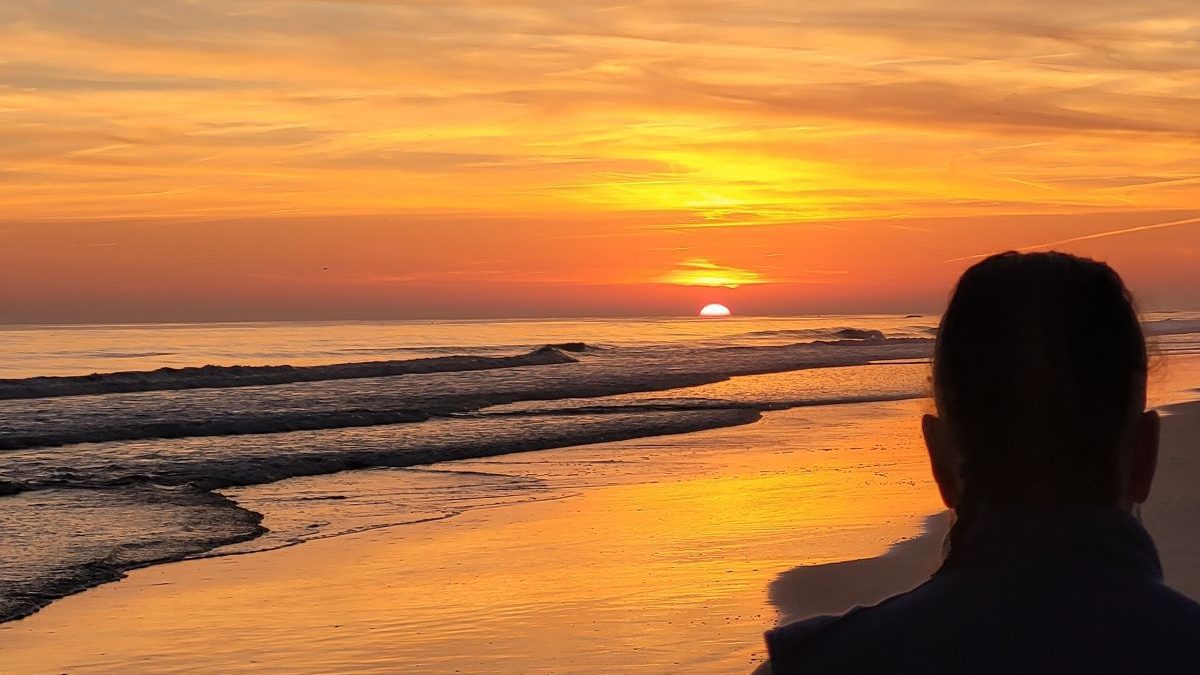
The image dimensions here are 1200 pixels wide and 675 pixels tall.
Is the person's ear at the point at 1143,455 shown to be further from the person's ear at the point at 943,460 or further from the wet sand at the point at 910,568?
the wet sand at the point at 910,568

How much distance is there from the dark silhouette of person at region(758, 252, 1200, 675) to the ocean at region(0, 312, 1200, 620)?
0.14 meters

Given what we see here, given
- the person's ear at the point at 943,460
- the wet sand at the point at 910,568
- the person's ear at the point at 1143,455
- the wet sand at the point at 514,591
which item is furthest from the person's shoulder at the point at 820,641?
the wet sand at the point at 910,568

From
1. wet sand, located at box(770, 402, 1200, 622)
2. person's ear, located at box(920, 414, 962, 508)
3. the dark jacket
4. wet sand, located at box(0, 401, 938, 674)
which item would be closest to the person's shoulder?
the dark jacket

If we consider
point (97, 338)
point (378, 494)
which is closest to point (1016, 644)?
point (378, 494)

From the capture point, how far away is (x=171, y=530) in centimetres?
1183

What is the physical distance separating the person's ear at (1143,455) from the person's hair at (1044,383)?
0.02 meters

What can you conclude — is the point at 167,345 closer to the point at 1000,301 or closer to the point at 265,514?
the point at 265,514

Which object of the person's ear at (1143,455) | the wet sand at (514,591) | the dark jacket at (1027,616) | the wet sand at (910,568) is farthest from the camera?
the wet sand at (910,568)

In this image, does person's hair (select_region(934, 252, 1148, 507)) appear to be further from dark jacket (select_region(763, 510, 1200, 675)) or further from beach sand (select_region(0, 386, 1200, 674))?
beach sand (select_region(0, 386, 1200, 674))

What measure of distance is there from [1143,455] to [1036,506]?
0.43ft

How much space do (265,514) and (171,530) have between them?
1.19m

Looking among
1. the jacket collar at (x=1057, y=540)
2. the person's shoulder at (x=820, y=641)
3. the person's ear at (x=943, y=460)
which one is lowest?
the person's shoulder at (x=820, y=641)

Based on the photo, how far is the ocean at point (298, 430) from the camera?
11.6m

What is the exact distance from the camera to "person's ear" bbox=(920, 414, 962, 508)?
1266mm
